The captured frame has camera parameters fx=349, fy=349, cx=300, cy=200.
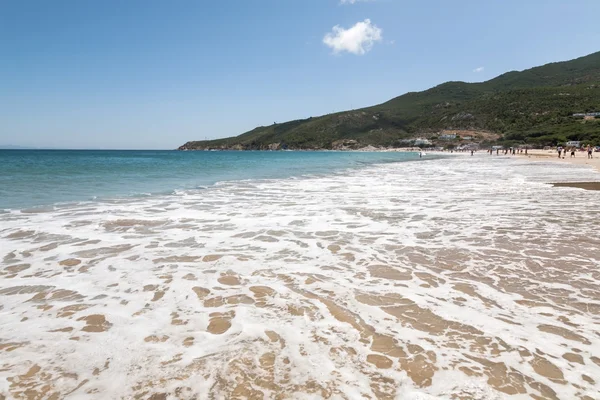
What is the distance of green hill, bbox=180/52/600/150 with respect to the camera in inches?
4075

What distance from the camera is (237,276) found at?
5.83m

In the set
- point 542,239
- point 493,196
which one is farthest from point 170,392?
point 493,196

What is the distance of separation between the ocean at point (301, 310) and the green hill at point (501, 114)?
304 ft

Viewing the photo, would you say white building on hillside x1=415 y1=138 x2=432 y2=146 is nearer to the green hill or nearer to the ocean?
the green hill

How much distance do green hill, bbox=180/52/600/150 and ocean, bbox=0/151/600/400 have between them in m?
92.7

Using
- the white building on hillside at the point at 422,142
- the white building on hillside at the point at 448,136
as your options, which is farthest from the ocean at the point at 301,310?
the white building on hillside at the point at 422,142

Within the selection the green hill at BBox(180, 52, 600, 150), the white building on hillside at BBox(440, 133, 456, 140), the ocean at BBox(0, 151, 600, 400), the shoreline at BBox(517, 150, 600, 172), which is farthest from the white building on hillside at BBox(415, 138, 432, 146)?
the ocean at BBox(0, 151, 600, 400)

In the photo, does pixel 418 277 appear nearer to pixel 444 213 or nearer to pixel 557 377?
pixel 557 377

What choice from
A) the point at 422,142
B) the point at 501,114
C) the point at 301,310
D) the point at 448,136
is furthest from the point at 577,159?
the point at 422,142

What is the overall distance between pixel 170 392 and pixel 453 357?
8.68 feet

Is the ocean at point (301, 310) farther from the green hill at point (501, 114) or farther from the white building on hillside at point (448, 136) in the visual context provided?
the white building on hillside at point (448, 136)

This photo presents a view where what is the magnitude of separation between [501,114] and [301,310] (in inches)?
5878

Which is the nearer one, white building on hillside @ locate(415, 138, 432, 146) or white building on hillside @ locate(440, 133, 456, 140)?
white building on hillside @ locate(440, 133, 456, 140)

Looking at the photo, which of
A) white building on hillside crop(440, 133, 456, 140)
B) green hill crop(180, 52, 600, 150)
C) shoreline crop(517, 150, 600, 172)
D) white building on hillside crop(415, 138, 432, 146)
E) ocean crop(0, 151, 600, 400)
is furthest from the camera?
white building on hillside crop(415, 138, 432, 146)
